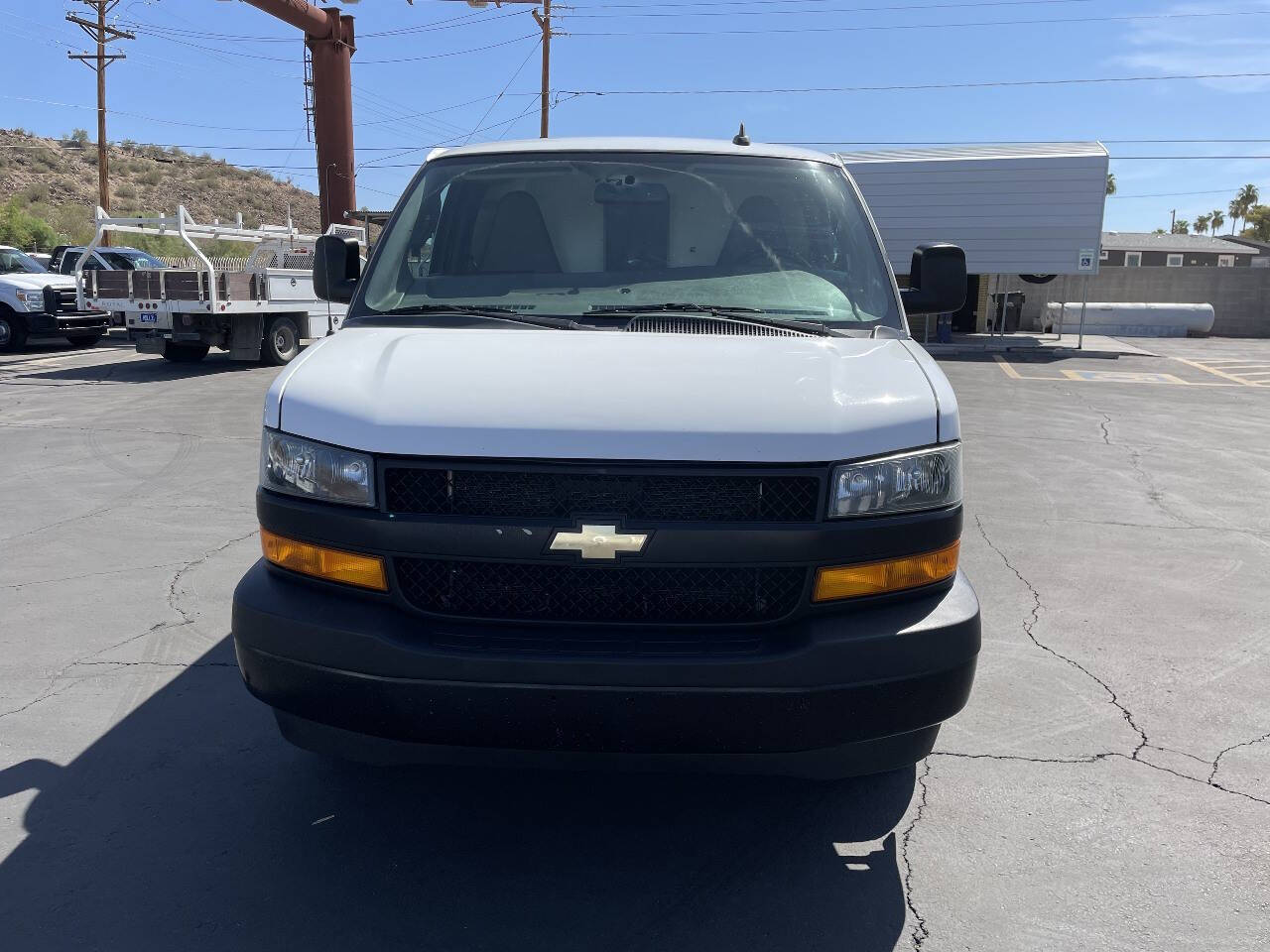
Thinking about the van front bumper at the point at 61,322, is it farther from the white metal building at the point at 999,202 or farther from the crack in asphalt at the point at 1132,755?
the crack in asphalt at the point at 1132,755

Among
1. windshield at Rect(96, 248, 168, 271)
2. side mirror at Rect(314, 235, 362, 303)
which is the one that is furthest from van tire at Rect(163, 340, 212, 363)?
side mirror at Rect(314, 235, 362, 303)

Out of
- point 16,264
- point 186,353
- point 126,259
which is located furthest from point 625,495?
point 16,264

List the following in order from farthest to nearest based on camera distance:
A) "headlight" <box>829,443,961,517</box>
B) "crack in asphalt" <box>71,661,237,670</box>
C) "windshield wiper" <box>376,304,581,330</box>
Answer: "crack in asphalt" <box>71,661,237,670</box>, "windshield wiper" <box>376,304,581,330</box>, "headlight" <box>829,443,961,517</box>

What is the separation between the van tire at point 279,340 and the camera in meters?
16.6

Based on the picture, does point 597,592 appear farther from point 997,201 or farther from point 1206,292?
point 1206,292

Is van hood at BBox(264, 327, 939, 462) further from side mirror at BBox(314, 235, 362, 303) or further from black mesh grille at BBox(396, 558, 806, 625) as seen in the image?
side mirror at BBox(314, 235, 362, 303)

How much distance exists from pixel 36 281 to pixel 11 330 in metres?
1.03

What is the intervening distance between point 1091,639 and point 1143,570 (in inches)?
58.0

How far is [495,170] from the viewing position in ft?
13.5

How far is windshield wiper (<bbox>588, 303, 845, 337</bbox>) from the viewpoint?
3383mm

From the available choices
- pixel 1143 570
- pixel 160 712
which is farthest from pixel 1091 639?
pixel 160 712

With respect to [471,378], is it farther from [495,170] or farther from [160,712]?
[160,712]

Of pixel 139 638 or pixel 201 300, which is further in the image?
pixel 201 300

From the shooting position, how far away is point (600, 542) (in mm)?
2564
